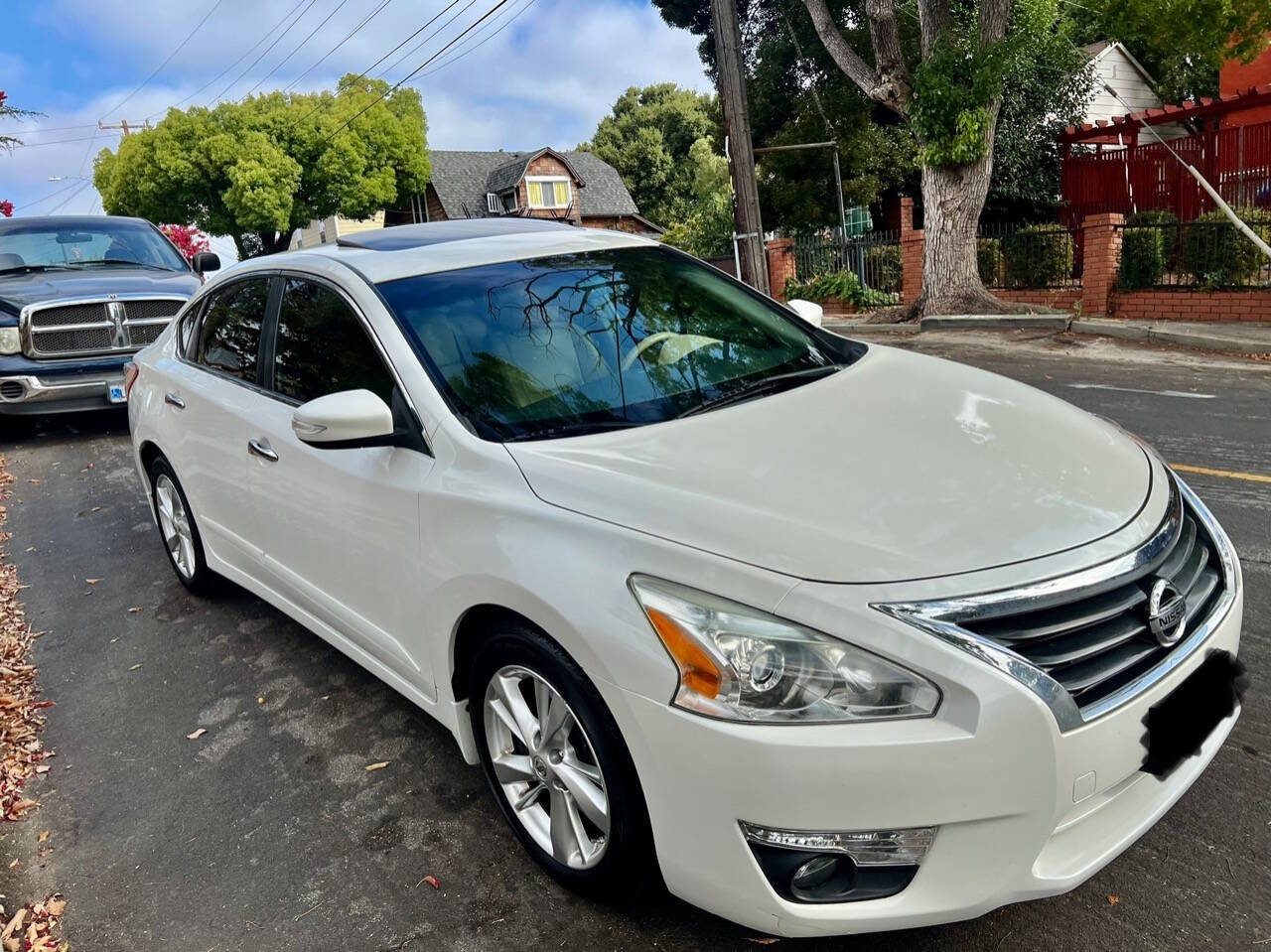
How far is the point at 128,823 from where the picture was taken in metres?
3.13

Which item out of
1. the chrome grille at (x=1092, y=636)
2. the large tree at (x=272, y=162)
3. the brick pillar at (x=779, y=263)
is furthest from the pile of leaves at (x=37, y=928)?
the large tree at (x=272, y=162)

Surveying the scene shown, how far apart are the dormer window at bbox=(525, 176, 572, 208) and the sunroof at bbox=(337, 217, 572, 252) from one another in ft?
155

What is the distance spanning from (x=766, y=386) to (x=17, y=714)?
328 cm

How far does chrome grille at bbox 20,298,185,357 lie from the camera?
8648 mm

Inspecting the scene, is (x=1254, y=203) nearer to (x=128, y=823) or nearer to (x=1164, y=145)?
(x=1164, y=145)

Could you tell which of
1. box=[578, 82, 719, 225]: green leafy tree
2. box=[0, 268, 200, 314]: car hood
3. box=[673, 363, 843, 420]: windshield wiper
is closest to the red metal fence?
box=[673, 363, 843, 420]: windshield wiper

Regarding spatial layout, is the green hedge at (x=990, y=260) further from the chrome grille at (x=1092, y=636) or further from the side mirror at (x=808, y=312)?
the chrome grille at (x=1092, y=636)

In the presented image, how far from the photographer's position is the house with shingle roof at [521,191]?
163 ft

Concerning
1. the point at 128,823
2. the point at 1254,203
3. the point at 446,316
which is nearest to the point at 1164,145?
the point at 1254,203

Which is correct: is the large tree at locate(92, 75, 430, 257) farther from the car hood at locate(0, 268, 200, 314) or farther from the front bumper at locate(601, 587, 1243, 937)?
the front bumper at locate(601, 587, 1243, 937)

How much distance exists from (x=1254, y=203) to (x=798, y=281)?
6920 mm

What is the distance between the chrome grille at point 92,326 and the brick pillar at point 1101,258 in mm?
11215

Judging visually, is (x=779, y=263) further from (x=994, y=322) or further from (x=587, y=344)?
(x=587, y=344)

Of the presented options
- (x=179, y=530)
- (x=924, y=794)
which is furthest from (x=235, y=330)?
(x=924, y=794)
